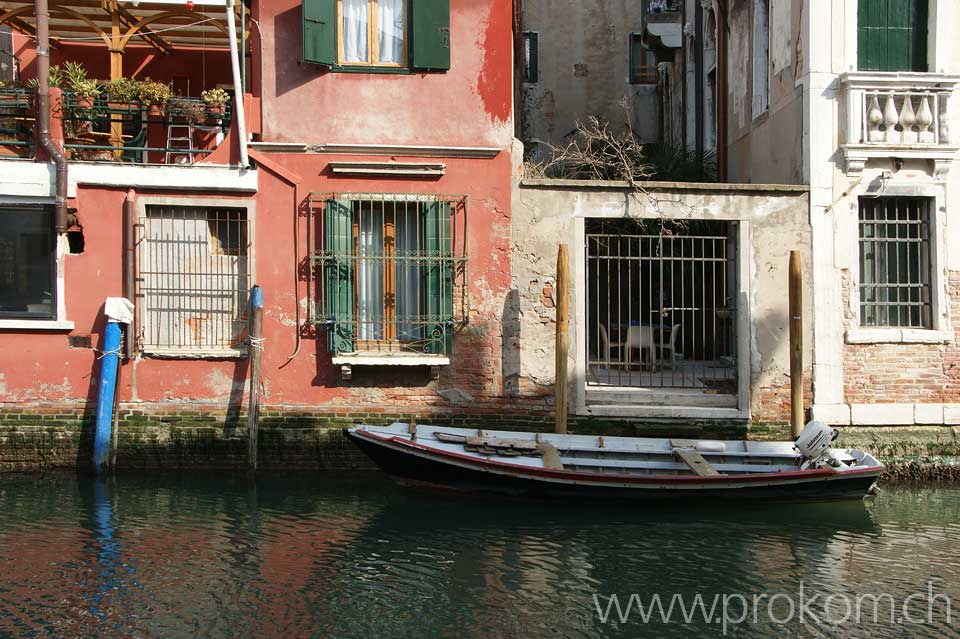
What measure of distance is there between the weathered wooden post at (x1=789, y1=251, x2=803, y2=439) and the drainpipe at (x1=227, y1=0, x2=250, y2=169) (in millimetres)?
6171

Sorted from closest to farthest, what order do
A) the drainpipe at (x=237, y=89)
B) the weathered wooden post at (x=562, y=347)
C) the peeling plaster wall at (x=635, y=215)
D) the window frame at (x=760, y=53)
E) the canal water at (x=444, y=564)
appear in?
the canal water at (x=444, y=564) → the weathered wooden post at (x=562, y=347) → the drainpipe at (x=237, y=89) → the peeling plaster wall at (x=635, y=215) → the window frame at (x=760, y=53)

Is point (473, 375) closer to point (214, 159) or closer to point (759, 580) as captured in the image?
point (214, 159)

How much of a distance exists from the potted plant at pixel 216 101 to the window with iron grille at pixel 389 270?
153 centimetres

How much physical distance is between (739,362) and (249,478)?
5.68 meters

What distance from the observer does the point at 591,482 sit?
392 inches

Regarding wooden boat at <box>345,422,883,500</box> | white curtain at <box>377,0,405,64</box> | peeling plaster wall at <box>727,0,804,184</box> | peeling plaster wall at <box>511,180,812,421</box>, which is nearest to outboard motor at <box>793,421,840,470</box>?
wooden boat at <box>345,422,883,500</box>

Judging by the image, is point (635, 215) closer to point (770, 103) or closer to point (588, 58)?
point (770, 103)

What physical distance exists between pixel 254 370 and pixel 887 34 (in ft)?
26.8

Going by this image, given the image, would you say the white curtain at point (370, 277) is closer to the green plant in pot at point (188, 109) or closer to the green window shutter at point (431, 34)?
the green window shutter at point (431, 34)

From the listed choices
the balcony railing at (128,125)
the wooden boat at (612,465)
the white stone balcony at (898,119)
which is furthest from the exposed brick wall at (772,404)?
the balcony railing at (128,125)

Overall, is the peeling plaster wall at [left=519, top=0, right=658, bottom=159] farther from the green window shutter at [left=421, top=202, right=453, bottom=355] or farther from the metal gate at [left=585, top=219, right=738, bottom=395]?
the green window shutter at [left=421, top=202, right=453, bottom=355]

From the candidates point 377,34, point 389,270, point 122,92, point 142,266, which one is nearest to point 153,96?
point 122,92

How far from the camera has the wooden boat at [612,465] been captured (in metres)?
9.97

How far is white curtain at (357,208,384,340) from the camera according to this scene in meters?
11.7
